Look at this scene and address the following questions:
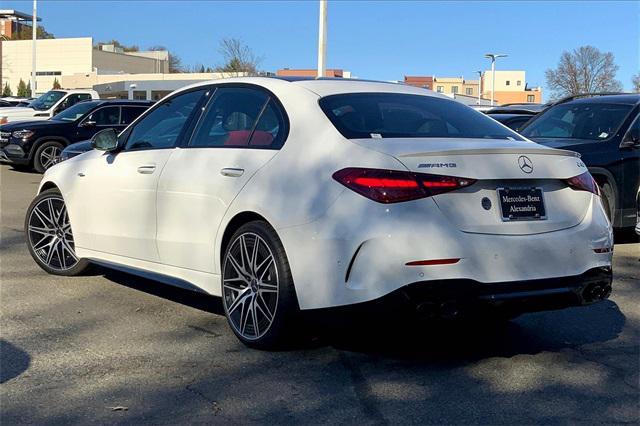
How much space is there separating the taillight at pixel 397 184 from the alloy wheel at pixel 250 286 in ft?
2.53

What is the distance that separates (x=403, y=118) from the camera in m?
4.62

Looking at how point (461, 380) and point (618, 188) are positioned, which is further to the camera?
point (618, 188)

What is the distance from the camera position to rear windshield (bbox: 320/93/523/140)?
4355 mm

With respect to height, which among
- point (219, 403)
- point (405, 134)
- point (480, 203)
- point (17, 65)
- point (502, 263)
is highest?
point (17, 65)

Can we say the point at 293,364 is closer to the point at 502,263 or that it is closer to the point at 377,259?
the point at 377,259

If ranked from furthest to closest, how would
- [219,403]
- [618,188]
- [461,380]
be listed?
[618,188] → [461,380] → [219,403]

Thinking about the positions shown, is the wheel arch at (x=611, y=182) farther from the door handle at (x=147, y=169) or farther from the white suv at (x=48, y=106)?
the white suv at (x=48, y=106)

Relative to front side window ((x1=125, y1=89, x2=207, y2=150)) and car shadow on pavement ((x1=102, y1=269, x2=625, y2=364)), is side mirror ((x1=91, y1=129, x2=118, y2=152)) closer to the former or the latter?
front side window ((x1=125, y1=89, x2=207, y2=150))

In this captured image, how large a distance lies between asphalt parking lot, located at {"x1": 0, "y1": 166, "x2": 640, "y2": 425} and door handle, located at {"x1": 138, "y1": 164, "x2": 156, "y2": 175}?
3.49 ft

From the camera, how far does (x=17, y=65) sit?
86500 mm

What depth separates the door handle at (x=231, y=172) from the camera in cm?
457

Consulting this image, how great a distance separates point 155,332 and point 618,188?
5.60 meters

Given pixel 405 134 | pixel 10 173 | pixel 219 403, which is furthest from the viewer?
pixel 10 173

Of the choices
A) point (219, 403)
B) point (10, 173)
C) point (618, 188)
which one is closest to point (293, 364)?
point (219, 403)
